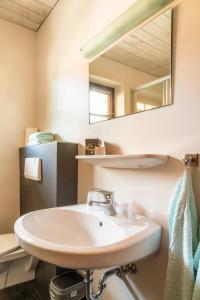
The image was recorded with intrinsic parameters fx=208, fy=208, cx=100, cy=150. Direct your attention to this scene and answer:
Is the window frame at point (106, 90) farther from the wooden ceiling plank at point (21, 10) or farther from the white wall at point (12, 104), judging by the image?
the wooden ceiling plank at point (21, 10)

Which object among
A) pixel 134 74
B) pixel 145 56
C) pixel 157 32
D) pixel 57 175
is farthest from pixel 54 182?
pixel 157 32

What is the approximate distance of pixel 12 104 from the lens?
2.20 m

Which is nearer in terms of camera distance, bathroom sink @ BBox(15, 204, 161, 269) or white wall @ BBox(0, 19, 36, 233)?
bathroom sink @ BBox(15, 204, 161, 269)

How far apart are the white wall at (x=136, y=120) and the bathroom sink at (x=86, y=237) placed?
15 centimetres

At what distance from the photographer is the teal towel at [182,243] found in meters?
0.75

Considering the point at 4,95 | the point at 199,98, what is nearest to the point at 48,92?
the point at 4,95

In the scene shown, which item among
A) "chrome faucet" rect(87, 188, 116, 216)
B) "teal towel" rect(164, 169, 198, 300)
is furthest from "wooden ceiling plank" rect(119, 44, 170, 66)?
"chrome faucet" rect(87, 188, 116, 216)

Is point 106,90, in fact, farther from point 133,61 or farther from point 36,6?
point 36,6

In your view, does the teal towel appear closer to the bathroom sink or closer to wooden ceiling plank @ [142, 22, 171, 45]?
the bathroom sink

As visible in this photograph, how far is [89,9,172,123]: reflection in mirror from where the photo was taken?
3.28 feet

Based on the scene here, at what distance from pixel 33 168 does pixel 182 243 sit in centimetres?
136

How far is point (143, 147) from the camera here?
109 centimetres

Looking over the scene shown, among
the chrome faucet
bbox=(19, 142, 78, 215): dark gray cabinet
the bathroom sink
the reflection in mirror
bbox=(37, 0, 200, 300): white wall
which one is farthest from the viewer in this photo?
bbox=(19, 142, 78, 215): dark gray cabinet

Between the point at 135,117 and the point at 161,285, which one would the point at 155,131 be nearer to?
the point at 135,117
